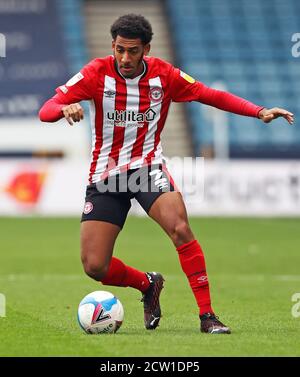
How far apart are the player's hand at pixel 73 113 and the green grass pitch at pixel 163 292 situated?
58.1 inches

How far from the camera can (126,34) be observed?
7.82m

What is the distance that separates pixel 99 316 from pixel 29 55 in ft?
79.4

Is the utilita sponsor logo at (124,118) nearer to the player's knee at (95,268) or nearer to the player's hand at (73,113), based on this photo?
the player's hand at (73,113)

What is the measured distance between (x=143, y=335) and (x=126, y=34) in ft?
7.00

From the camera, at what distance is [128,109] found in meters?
8.15

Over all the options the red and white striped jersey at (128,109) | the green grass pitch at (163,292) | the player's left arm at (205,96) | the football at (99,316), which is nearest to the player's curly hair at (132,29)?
the red and white striped jersey at (128,109)

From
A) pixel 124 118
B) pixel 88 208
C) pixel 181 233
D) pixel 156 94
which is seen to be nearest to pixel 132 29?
pixel 156 94

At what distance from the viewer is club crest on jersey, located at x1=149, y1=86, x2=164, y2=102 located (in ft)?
26.8

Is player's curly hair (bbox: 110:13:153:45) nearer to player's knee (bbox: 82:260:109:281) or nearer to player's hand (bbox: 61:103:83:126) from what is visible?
player's hand (bbox: 61:103:83:126)

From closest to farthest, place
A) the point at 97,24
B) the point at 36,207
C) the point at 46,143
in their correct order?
1. the point at 36,207
2. the point at 46,143
3. the point at 97,24

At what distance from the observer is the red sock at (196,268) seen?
7852 millimetres

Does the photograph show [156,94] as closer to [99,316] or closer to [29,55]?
[99,316]
